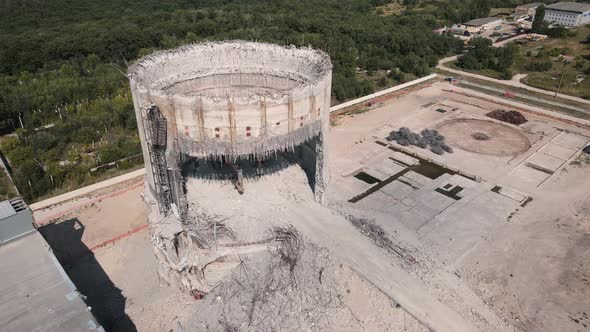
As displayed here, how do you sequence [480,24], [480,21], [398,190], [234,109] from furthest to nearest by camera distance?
[480,21], [480,24], [398,190], [234,109]

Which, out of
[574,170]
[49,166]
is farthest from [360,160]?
[49,166]

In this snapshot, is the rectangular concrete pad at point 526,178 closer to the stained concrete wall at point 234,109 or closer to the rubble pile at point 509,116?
the rubble pile at point 509,116

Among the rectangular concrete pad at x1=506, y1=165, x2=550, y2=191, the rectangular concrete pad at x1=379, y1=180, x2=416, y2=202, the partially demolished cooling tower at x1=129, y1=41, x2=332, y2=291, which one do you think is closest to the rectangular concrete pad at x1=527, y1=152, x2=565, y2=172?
the rectangular concrete pad at x1=506, y1=165, x2=550, y2=191

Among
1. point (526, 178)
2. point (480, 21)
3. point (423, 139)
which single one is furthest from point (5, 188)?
point (480, 21)

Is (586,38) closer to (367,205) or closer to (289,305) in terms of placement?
(367,205)

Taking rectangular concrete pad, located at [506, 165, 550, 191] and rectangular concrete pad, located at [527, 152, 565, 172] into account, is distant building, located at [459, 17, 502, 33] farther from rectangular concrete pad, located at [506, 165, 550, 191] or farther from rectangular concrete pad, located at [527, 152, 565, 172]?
rectangular concrete pad, located at [506, 165, 550, 191]

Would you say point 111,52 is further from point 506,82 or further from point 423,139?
point 506,82
